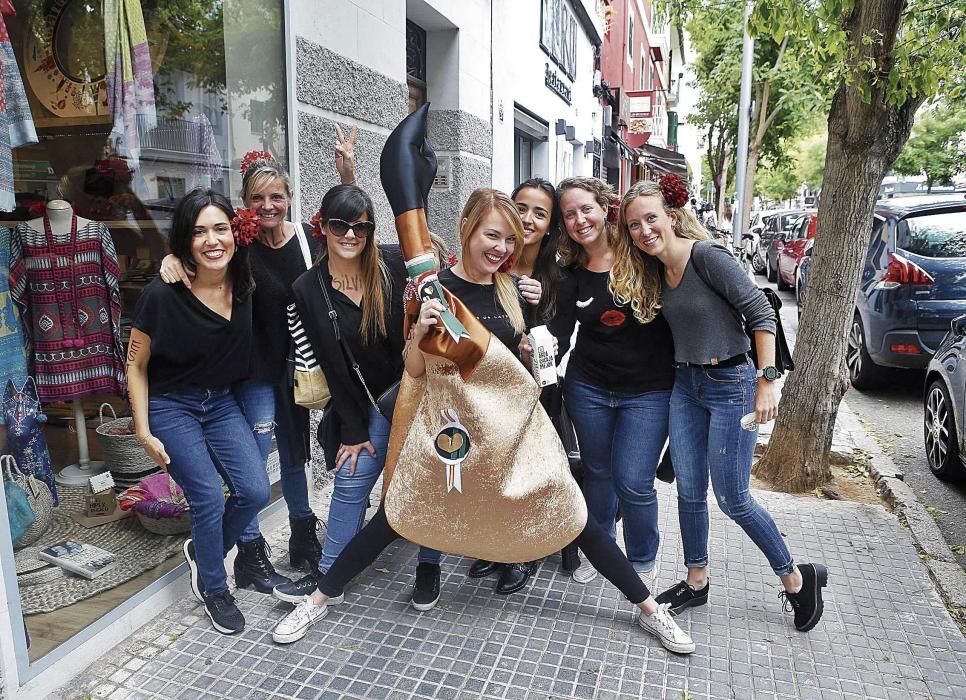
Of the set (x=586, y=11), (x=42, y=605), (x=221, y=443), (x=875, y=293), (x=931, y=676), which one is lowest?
(x=931, y=676)

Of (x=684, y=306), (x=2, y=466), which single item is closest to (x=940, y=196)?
(x=684, y=306)

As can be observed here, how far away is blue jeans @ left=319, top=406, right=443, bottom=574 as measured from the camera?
10.6 ft

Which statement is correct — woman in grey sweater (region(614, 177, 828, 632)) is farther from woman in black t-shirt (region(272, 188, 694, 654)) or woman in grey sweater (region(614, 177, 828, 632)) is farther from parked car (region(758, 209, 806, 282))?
parked car (region(758, 209, 806, 282))

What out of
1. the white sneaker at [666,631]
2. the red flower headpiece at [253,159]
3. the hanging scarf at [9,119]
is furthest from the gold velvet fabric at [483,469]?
the hanging scarf at [9,119]

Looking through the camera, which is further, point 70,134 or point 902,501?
point 902,501

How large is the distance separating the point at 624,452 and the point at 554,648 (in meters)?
0.87

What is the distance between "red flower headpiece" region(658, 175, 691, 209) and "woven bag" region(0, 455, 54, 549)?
9.49ft

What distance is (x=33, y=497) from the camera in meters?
3.26

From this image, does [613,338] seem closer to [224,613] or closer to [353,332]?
[353,332]

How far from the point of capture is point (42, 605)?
290 cm

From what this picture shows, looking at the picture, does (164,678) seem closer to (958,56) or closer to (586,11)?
(958,56)

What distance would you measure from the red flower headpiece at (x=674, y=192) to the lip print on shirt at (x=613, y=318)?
0.49 metres

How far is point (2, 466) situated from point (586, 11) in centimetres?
1361

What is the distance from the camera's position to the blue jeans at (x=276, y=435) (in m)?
3.40
